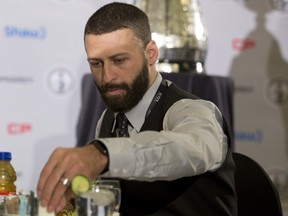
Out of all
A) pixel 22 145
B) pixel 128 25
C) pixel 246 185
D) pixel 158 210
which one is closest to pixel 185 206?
pixel 158 210

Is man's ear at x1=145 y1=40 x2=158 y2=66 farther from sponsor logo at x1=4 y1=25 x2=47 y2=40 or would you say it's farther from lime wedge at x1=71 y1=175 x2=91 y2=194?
sponsor logo at x1=4 y1=25 x2=47 y2=40

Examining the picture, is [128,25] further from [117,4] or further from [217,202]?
[217,202]

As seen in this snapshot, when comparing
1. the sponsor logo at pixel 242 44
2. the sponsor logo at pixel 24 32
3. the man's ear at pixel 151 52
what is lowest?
the man's ear at pixel 151 52

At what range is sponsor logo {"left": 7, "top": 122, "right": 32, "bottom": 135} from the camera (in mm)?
3637

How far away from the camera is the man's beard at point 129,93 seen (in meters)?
1.70

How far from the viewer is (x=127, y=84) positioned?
5.59 ft

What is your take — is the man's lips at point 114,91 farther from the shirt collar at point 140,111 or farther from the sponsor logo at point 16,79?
the sponsor logo at point 16,79

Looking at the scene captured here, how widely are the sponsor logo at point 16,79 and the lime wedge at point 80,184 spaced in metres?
2.52

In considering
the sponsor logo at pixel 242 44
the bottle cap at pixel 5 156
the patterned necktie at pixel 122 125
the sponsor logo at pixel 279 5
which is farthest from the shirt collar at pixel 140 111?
the sponsor logo at pixel 279 5

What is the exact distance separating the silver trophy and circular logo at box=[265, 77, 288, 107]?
0.93 m

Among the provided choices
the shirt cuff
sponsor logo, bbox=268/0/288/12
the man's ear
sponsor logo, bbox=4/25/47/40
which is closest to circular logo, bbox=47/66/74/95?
sponsor logo, bbox=4/25/47/40

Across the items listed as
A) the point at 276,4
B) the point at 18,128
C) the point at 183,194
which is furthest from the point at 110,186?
the point at 276,4

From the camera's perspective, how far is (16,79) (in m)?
3.64

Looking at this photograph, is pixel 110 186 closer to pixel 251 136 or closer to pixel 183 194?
pixel 183 194
